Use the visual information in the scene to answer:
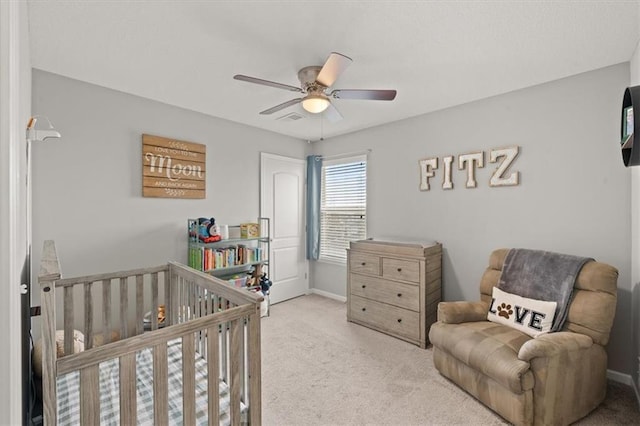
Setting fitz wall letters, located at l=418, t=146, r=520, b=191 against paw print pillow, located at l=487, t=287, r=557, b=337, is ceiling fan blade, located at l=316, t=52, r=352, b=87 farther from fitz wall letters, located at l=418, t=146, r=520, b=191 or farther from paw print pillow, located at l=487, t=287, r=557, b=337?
paw print pillow, located at l=487, t=287, r=557, b=337

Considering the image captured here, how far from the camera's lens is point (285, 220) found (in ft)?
14.7

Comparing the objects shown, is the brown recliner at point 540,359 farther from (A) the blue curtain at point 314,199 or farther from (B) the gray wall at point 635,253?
(A) the blue curtain at point 314,199

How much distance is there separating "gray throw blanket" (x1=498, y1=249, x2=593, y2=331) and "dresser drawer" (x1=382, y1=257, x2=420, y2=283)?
0.73 m

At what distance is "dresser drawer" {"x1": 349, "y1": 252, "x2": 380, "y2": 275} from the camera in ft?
11.0

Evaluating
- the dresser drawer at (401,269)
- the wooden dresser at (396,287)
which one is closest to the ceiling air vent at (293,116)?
the wooden dresser at (396,287)

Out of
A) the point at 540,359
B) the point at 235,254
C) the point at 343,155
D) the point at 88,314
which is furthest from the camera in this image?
the point at 343,155

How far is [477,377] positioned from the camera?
2.05m

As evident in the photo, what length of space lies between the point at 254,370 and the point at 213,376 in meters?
0.21

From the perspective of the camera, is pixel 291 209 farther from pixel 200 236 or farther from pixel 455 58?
pixel 455 58

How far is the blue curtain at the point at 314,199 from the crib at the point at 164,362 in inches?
103

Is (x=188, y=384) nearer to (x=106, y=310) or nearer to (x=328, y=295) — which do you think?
(x=106, y=310)

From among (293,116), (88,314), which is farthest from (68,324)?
(293,116)

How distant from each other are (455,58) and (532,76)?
824mm

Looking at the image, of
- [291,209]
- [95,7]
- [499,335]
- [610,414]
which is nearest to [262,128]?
[291,209]
